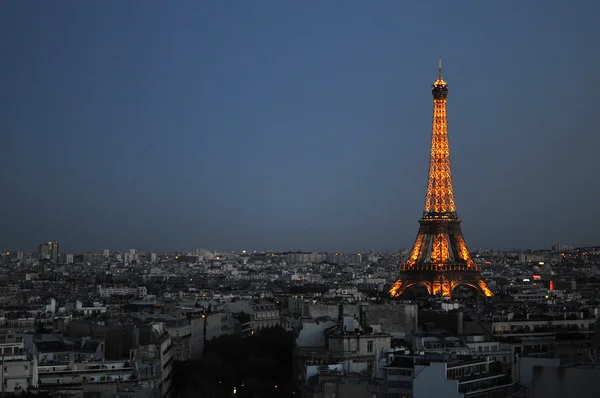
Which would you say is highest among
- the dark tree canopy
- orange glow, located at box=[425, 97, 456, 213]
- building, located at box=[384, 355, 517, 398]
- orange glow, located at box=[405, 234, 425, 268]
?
orange glow, located at box=[425, 97, 456, 213]

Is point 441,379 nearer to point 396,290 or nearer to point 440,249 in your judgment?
point 396,290

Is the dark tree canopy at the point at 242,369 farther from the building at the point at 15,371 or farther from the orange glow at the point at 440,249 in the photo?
the orange glow at the point at 440,249

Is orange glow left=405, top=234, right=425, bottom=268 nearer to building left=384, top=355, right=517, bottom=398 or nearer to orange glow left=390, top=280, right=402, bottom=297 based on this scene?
orange glow left=390, top=280, right=402, bottom=297

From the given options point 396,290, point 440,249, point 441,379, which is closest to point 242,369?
point 441,379

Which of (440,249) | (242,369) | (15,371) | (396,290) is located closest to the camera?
(15,371)

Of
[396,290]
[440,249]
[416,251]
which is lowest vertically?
[396,290]

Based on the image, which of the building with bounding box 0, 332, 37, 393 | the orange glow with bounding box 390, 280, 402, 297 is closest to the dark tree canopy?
the building with bounding box 0, 332, 37, 393

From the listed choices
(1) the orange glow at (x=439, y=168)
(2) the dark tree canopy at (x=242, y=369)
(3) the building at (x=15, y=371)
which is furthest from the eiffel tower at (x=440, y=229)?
(3) the building at (x=15, y=371)
